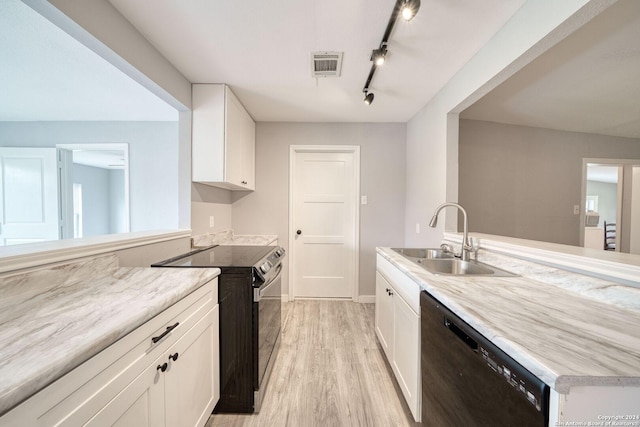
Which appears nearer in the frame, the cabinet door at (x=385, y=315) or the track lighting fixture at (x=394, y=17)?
the track lighting fixture at (x=394, y=17)

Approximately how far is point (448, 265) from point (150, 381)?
1.83 metres

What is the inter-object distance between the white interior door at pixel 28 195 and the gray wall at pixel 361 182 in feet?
6.95

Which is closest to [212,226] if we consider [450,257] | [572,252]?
[450,257]

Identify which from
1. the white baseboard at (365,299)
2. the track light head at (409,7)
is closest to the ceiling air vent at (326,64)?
the track light head at (409,7)

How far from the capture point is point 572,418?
0.53m

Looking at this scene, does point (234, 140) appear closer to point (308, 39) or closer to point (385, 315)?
point (308, 39)

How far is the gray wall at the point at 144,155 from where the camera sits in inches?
112

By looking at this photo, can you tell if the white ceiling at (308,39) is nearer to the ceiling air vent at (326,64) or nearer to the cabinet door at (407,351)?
the ceiling air vent at (326,64)

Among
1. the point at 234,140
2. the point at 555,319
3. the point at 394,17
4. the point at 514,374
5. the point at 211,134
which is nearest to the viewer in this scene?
Answer: the point at 514,374

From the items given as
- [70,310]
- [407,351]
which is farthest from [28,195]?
[407,351]

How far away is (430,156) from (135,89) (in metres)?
2.98

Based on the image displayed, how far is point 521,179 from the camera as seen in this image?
2.76 metres

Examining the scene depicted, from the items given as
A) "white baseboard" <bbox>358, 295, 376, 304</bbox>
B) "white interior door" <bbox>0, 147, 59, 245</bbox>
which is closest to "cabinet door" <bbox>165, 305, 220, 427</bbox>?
"white baseboard" <bbox>358, 295, 376, 304</bbox>

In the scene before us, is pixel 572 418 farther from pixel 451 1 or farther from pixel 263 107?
pixel 263 107
